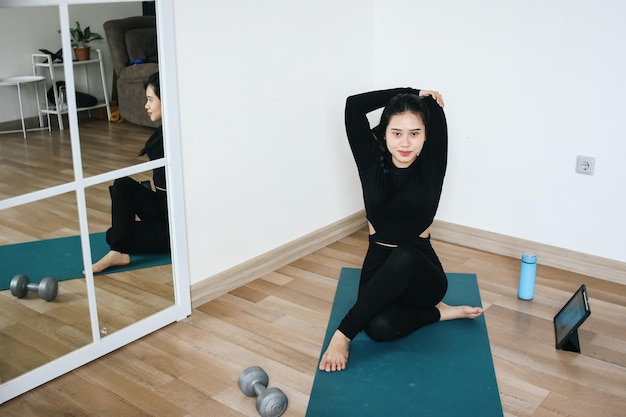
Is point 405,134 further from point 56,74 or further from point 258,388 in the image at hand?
point 56,74

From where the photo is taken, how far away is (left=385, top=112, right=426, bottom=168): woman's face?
2.54 m

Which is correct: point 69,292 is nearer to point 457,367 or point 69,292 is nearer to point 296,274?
point 296,274

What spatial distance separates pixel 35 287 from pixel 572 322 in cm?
188

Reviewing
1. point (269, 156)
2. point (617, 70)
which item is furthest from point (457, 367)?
point (617, 70)

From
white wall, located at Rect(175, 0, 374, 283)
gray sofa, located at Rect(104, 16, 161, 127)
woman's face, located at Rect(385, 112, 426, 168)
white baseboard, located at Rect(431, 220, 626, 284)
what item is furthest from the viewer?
white baseboard, located at Rect(431, 220, 626, 284)

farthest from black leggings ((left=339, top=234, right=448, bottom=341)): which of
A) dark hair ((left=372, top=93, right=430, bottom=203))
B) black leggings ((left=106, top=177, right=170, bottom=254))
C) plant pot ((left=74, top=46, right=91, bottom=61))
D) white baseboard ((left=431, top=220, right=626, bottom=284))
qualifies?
plant pot ((left=74, top=46, right=91, bottom=61))

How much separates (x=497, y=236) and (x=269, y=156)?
1214 mm

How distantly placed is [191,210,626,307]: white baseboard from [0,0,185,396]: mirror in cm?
43

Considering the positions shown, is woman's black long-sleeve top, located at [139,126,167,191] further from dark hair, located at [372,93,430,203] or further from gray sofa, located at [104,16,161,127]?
dark hair, located at [372,93,430,203]

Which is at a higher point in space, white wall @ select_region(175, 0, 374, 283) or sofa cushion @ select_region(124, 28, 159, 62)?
sofa cushion @ select_region(124, 28, 159, 62)

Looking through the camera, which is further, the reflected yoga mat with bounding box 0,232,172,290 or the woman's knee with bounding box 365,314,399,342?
the woman's knee with bounding box 365,314,399,342

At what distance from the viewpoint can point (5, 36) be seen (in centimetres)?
214

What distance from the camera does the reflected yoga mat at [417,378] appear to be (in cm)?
225

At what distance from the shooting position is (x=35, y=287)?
2336 millimetres
